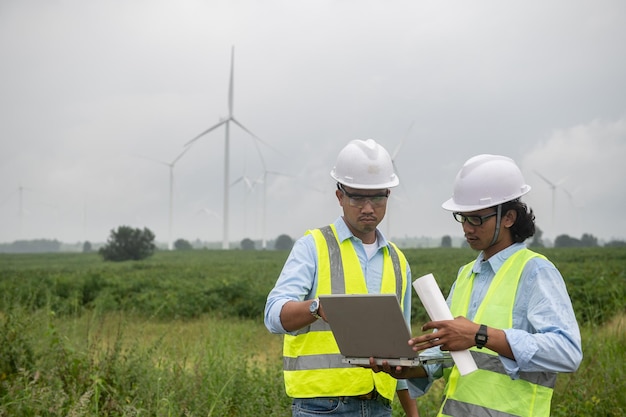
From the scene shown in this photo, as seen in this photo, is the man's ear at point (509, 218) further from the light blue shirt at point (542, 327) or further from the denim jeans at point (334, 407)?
the denim jeans at point (334, 407)

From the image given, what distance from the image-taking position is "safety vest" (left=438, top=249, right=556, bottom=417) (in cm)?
272

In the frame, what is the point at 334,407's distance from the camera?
3189 mm

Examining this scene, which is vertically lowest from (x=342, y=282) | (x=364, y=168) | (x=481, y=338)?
(x=481, y=338)

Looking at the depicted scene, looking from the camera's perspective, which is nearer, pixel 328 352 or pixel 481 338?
pixel 481 338

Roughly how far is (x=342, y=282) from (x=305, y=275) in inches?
7.0

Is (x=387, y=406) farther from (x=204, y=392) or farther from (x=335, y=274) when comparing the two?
(x=204, y=392)

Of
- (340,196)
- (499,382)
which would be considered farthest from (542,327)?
(340,196)

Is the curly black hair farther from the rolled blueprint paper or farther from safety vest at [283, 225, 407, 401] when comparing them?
safety vest at [283, 225, 407, 401]

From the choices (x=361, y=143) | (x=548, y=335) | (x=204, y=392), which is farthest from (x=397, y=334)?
(x=204, y=392)

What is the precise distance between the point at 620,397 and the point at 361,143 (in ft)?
13.6

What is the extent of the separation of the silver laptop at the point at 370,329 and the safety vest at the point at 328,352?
0.96ft

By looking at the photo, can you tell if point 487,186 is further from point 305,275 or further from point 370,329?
point 305,275

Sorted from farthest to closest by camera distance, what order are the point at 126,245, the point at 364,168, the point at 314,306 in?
1. the point at 126,245
2. the point at 364,168
3. the point at 314,306

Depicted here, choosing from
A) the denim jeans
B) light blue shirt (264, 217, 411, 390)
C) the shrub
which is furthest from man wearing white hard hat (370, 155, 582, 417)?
the shrub
